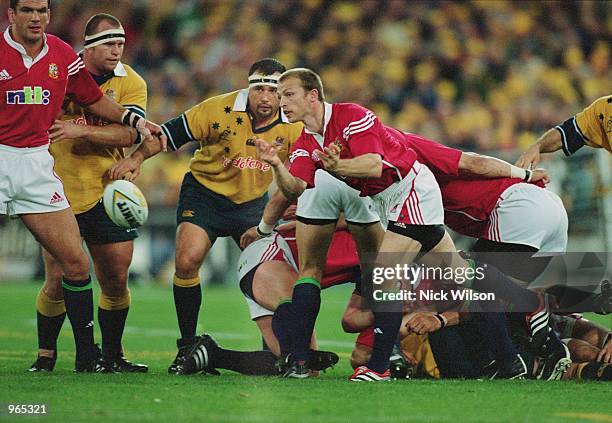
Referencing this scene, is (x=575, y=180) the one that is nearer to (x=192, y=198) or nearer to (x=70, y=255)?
(x=192, y=198)

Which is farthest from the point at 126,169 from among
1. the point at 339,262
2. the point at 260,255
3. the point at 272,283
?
the point at 339,262

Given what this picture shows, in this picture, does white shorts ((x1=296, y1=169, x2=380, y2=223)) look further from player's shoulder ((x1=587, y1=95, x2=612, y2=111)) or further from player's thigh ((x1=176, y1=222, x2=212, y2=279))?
player's shoulder ((x1=587, y1=95, x2=612, y2=111))

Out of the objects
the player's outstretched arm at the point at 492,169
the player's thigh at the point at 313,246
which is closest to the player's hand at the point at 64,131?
the player's thigh at the point at 313,246

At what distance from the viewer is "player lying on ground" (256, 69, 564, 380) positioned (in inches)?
254

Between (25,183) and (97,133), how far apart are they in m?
0.75

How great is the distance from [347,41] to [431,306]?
37.7 ft

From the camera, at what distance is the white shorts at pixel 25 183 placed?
6.47m

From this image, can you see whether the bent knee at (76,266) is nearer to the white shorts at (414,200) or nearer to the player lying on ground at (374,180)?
the player lying on ground at (374,180)

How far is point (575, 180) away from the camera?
1358 centimetres

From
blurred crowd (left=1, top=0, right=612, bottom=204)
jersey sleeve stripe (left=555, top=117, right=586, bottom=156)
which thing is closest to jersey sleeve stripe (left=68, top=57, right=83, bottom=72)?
jersey sleeve stripe (left=555, top=117, right=586, bottom=156)

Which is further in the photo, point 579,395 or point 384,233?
point 384,233

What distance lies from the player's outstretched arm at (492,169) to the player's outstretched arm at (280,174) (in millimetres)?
1142

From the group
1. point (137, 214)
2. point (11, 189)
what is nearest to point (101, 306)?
point (137, 214)

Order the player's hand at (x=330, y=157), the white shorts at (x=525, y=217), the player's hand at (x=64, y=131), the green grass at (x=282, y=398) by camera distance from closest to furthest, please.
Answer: the green grass at (x=282, y=398)
the player's hand at (x=330, y=157)
the player's hand at (x=64, y=131)
the white shorts at (x=525, y=217)
